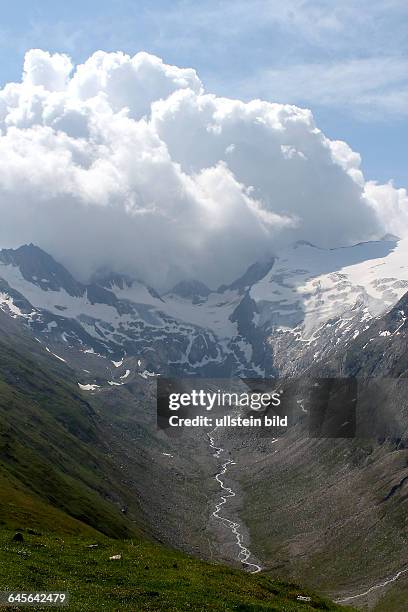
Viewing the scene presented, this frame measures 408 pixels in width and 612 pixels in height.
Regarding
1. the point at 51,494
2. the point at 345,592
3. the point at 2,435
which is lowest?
the point at 345,592

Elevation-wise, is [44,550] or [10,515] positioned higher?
[10,515]

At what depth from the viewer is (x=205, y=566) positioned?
59.0m

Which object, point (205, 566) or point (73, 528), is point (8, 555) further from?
point (73, 528)

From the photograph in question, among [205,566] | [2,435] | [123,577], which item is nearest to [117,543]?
[205,566]

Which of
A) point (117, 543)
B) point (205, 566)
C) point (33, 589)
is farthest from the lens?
point (117, 543)

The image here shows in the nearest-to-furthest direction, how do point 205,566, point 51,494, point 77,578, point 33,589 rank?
point 33,589
point 77,578
point 205,566
point 51,494

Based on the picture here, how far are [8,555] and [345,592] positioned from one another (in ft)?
561

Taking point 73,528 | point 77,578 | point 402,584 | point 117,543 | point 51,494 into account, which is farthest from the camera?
point 402,584

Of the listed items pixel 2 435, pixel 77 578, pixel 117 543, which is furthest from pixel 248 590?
pixel 2 435

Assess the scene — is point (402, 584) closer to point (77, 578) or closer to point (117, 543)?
point (117, 543)

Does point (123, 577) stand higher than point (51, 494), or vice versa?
point (51, 494)

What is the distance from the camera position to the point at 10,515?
80.5 m

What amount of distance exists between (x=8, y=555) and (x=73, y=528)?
52232mm

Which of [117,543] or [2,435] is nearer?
[117,543]
